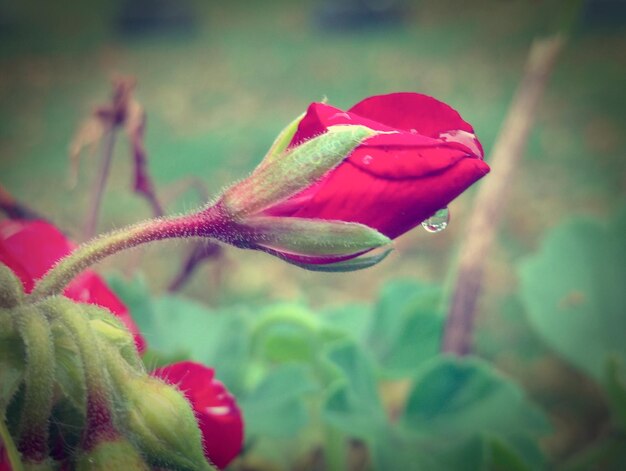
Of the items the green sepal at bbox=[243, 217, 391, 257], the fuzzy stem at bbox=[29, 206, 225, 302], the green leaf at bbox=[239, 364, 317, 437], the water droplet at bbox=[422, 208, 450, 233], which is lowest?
the green leaf at bbox=[239, 364, 317, 437]

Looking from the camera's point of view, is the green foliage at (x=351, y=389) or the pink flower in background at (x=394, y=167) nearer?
the pink flower in background at (x=394, y=167)

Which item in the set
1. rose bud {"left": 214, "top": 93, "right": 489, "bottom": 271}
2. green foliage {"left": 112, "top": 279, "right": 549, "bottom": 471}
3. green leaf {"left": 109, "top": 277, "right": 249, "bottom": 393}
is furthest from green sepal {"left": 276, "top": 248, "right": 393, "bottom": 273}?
green leaf {"left": 109, "top": 277, "right": 249, "bottom": 393}

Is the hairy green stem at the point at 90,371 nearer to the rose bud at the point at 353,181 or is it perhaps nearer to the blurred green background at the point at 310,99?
the rose bud at the point at 353,181

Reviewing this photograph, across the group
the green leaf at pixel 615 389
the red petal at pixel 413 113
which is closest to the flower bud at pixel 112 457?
the red petal at pixel 413 113

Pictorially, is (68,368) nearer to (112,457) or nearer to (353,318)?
(112,457)

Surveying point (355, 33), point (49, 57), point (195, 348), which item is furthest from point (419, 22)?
point (195, 348)

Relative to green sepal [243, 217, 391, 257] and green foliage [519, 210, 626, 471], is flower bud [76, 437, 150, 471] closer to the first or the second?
green sepal [243, 217, 391, 257]
